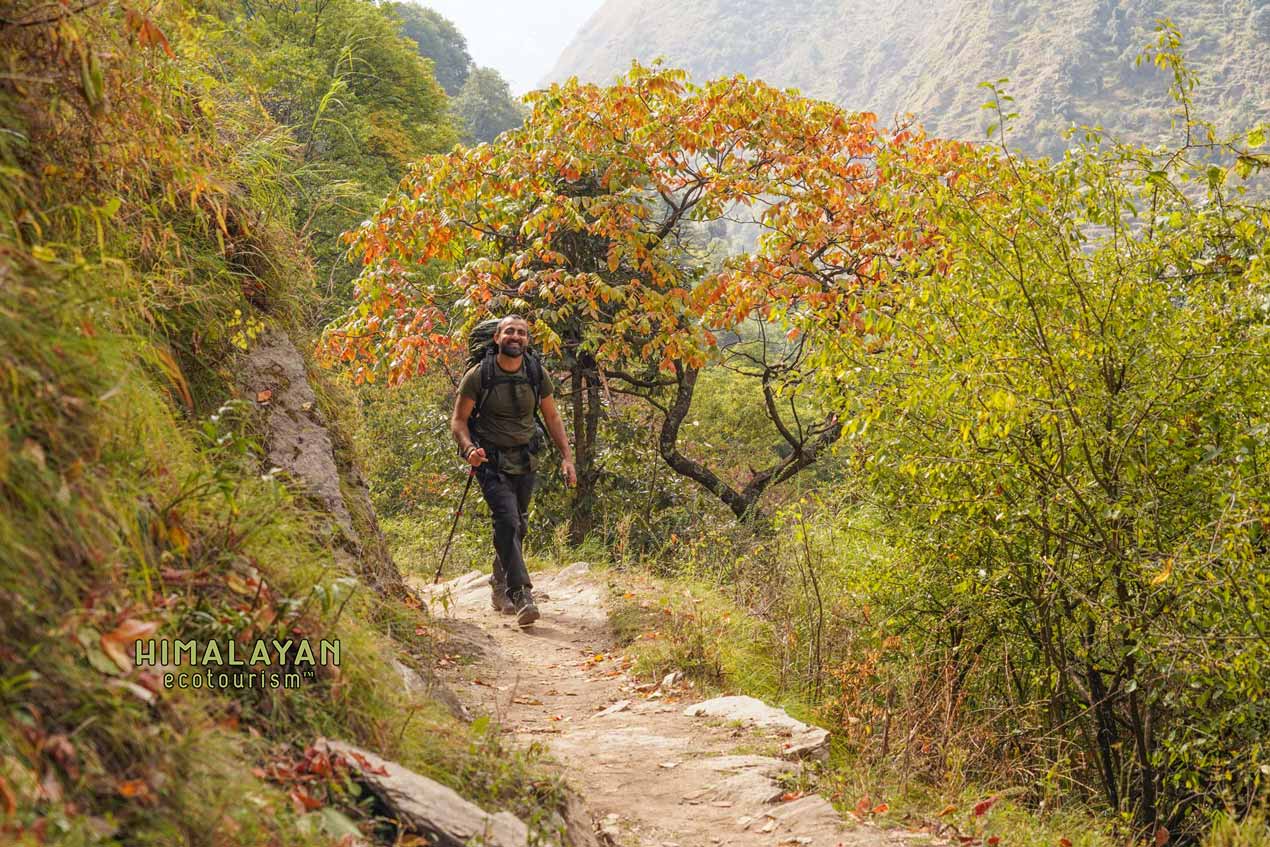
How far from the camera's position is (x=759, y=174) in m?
11.2

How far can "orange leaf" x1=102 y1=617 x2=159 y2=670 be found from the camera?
2213mm

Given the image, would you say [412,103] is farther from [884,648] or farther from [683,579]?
[884,648]

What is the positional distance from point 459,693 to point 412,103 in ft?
86.9

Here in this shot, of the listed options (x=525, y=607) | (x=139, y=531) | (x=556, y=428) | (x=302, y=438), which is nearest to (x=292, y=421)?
(x=302, y=438)

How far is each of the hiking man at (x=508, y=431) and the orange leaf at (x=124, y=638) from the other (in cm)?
508

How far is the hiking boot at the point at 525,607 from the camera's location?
789 cm

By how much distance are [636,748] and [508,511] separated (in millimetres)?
2764

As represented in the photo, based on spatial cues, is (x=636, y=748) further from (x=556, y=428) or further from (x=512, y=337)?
(x=512, y=337)

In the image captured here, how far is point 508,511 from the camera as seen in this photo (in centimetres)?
771

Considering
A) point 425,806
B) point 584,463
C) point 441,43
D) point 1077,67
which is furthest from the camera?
point 1077,67

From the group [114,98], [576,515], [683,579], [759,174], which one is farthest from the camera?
[576,515]

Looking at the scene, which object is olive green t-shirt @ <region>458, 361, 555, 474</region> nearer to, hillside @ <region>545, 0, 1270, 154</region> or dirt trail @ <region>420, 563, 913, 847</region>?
dirt trail @ <region>420, 563, 913, 847</region>

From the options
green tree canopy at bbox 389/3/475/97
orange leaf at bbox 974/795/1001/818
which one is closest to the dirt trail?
orange leaf at bbox 974/795/1001/818

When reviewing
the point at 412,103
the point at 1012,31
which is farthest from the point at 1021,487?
the point at 1012,31
